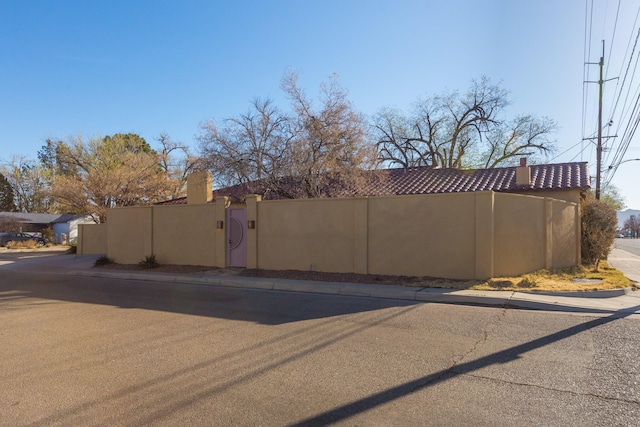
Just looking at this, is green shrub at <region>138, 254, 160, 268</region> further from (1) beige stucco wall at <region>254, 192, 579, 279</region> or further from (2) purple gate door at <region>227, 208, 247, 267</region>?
(1) beige stucco wall at <region>254, 192, 579, 279</region>

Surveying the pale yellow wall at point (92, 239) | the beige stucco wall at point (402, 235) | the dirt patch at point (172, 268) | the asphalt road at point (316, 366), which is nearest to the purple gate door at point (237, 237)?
the beige stucco wall at point (402, 235)

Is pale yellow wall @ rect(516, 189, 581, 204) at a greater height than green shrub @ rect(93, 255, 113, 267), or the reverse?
pale yellow wall @ rect(516, 189, 581, 204)

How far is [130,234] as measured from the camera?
1758 centimetres

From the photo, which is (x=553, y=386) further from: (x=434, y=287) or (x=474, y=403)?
(x=434, y=287)

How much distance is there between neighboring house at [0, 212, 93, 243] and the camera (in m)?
43.1

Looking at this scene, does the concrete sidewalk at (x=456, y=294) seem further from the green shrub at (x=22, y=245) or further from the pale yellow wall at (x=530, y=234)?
the green shrub at (x=22, y=245)

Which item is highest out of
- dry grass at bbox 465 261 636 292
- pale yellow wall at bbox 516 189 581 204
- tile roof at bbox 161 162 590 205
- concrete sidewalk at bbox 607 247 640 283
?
tile roof at bbox 161 162 590 205

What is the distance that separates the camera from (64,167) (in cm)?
3234

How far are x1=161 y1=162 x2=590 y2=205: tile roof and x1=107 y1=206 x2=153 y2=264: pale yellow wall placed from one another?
4.06m

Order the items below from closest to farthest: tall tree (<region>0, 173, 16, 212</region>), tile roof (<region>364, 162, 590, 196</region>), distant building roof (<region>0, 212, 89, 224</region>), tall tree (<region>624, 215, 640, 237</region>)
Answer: tile roof (<region>364, 162, 590, 196</region>) < distant building roof (<region>0, 212, 89, 224</region>) < tall tree (<region>0, 173, 16, 212</region>) < tall tree (<region>624, 215, 640, 237</region>)

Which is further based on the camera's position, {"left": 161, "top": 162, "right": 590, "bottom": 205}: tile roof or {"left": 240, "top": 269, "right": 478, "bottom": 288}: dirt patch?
{"left": 161, "top": 162, "right": 590, "bottom": 205}: tile roof

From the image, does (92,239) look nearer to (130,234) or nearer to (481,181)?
(130,234)

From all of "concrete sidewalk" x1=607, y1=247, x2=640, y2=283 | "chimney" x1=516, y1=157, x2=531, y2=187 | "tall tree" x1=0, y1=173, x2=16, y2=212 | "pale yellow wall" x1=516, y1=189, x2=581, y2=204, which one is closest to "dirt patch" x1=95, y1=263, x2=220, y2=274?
"chimney" x1=516, y1=157, x2=531, y2=187

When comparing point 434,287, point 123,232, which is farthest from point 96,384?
point 123,232
